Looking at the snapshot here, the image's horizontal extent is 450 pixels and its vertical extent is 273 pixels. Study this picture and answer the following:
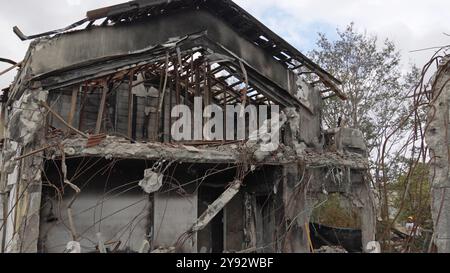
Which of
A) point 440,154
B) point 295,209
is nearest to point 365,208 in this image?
point 295,209

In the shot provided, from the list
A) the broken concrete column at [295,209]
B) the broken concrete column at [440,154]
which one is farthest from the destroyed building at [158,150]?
the broken concrete column at [440,154]

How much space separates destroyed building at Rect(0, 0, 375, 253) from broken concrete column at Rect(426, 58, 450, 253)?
18.4 feet

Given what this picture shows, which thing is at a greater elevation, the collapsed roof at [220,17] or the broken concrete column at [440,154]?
the collapsed roof at [220,17]

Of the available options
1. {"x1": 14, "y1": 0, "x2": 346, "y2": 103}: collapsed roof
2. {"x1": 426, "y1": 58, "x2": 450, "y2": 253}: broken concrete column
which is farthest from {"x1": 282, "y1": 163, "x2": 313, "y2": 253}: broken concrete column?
{"x1": 426, "y1": 58, "x2": 450, "y2": 253}: broken concrete column

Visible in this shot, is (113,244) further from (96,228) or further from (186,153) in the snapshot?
(186,153)

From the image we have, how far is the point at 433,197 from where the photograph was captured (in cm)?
442

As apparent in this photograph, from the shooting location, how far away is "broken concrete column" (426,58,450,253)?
4.25 meters

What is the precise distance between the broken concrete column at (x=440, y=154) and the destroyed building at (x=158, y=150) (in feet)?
18.4

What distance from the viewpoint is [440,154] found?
4.46 m

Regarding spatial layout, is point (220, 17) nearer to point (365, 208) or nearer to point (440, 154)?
point (365, 208)

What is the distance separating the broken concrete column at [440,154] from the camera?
4.25 m

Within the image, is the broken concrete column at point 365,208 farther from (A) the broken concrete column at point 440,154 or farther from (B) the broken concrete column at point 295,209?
(A) the broken concrete column at point 440,154

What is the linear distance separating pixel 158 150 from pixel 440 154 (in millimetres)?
6296

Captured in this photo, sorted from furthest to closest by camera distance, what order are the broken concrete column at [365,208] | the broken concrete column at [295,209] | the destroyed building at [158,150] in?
the broken concrete column at [365,208] < the broken concrete column at [295,209] < the destroyed building at [158,150]
